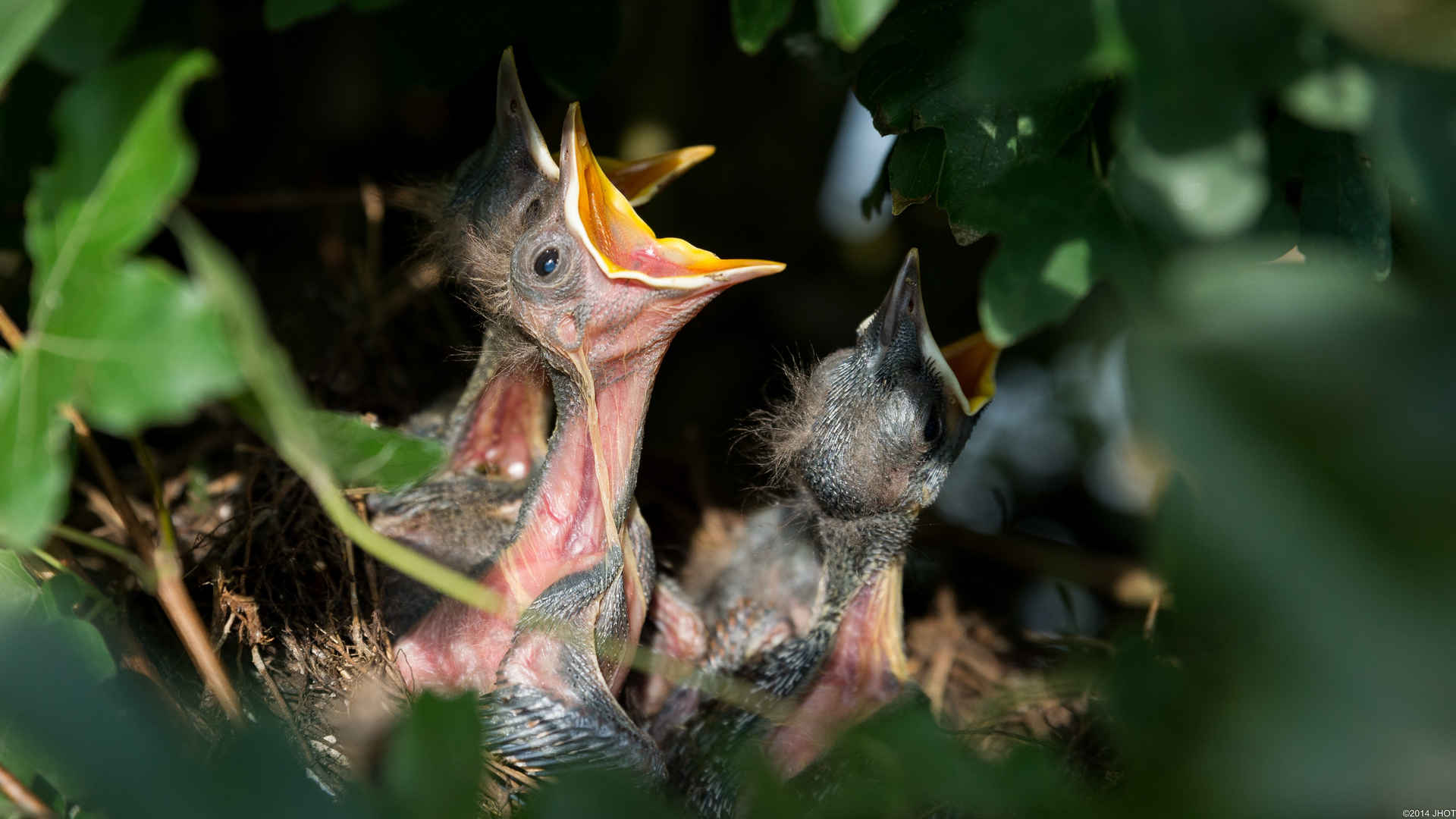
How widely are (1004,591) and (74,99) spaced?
4.78ft

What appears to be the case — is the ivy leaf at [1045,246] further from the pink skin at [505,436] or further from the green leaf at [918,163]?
the pink skin at [505,436]

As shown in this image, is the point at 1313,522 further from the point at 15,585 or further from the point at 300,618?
the point at 300,618

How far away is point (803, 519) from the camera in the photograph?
4.61 ft

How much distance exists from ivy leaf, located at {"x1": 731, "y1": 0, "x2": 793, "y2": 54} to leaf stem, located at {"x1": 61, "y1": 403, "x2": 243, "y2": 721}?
47 centimetres

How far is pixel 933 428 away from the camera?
124cm

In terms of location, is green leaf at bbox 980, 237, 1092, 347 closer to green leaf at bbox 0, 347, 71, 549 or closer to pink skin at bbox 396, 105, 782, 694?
pink skin at bbox 396, 105, 782, 694

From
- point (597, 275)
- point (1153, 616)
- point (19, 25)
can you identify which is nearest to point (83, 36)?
point (19, 25)

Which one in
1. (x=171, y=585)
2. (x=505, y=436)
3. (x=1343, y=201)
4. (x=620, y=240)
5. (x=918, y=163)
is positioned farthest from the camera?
(x=505, y=436)

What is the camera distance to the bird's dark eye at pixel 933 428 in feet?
4.06

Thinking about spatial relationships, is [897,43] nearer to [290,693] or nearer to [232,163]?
[290,693]

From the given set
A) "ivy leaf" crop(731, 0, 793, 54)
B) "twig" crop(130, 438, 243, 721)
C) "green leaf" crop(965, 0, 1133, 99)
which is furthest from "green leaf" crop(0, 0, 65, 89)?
"green leaf" crop(965, 0, 1133, 99)

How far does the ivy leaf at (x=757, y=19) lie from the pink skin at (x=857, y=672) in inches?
31.1

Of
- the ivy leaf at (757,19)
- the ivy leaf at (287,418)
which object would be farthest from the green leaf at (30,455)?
the ivy leaf at (757,19)

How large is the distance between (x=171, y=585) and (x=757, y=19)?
514 mm
